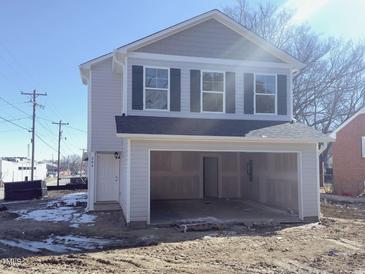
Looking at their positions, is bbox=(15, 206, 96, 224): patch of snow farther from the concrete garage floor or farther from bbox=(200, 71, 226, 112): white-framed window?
bbox=(200, 71, 226, 112): white-framed window

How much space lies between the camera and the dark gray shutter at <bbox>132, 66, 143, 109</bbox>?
1328cm

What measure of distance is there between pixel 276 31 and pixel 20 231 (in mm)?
26193

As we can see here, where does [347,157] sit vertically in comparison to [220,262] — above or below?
above

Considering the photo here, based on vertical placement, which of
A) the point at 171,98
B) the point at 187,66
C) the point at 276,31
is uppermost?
the point at 276,31

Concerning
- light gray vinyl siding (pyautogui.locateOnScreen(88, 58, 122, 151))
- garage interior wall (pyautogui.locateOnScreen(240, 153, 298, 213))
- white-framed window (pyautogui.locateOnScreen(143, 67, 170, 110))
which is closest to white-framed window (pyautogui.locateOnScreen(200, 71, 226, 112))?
white-framed window (pyautogui.locateOnScreen(143, 67, 170, 110))

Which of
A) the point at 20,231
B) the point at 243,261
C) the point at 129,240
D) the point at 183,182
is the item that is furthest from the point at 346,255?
the point at 183,182

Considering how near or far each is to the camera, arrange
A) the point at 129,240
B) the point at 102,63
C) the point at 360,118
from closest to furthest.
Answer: the point at 129,240 < the point at 102,63 < the point at 360,118

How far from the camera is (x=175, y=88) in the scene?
1366 centimetres

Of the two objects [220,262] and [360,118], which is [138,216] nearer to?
[220,262]

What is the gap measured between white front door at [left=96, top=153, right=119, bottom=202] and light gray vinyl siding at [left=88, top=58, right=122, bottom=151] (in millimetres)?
597

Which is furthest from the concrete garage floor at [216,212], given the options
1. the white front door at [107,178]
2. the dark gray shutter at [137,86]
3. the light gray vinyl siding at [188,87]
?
the dark gray shutter at [137,86]

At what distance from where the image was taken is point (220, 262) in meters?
7.86

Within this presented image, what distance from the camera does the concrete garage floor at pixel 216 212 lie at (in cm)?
1251

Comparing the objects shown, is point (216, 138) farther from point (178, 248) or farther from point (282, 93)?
point (178, 248)
